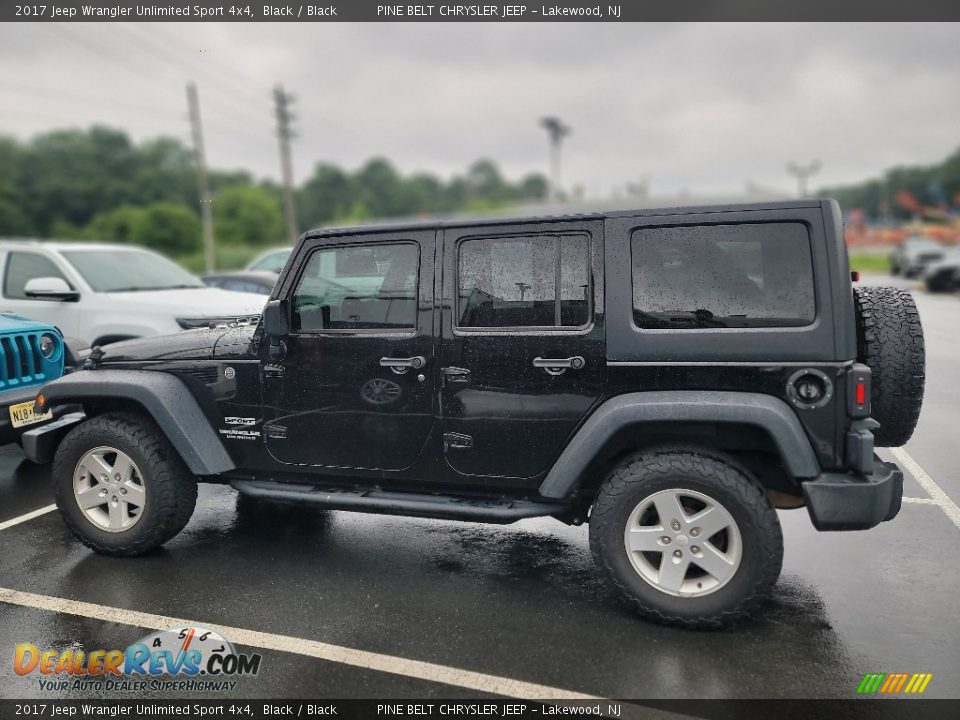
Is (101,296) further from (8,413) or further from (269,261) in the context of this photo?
(8,413)

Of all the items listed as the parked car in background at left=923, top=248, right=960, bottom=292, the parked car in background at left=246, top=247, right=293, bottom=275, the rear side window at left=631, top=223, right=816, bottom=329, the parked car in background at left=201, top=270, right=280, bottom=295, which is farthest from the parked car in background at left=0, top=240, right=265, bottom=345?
the parked car in background at left=923, top=248, right=960, bottom=292

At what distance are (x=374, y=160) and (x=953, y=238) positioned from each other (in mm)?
83759

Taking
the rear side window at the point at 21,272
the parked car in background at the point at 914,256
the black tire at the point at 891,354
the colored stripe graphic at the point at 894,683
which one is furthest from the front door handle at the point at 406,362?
the parked car in background at the point at 914,256

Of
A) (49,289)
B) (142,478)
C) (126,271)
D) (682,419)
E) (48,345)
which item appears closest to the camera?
(682,419)

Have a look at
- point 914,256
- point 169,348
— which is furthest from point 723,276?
point 914,256

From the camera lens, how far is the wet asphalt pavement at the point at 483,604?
3145mm

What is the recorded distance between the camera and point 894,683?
305 cm

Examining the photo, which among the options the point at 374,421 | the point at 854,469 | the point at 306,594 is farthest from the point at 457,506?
the point at 854,469

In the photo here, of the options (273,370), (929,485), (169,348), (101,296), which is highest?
(101,296)

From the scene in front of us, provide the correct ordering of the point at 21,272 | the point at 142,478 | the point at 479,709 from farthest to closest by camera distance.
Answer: the point at 21,272
the point at 142,478
the point at 479,709

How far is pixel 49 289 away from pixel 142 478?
13.0ft

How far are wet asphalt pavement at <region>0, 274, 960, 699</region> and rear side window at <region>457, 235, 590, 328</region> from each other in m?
1.44

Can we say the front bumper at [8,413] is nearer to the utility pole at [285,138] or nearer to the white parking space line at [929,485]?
the white parking space line at [929,485]

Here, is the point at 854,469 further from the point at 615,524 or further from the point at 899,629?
the point at 615,524
